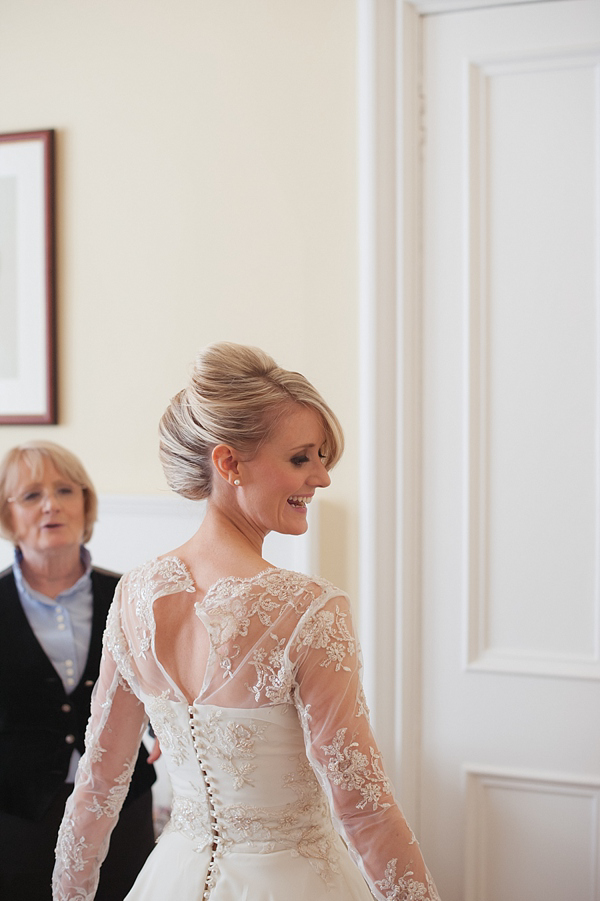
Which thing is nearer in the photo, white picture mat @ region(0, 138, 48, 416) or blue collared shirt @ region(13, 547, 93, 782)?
blue collared shirt @ region(13, 547, 93, 782)

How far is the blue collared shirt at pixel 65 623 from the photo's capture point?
73.2 inches

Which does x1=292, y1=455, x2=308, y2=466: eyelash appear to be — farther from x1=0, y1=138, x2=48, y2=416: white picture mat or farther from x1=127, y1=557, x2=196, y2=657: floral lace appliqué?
x1=0, y1=138, x2=48, y2=416: white picture mat

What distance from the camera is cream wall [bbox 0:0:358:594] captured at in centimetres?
211

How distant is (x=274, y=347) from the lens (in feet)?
7.07

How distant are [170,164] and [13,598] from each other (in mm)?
1199

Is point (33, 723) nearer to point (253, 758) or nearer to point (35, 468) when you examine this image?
point (35, 468)

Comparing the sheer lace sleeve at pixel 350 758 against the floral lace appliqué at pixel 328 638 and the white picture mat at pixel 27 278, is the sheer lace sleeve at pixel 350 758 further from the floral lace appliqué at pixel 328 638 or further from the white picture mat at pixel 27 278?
the white picture mat at pixel 27 278

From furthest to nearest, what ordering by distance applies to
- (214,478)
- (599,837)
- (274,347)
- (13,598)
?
(274,347)
(599,837)
(13,598)
(214,478)

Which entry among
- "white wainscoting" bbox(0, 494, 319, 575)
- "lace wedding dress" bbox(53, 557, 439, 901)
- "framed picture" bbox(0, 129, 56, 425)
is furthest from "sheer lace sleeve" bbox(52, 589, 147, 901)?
"framed picture" bbox(0, 129, 56, 425)

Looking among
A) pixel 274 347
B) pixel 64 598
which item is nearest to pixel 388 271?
pixel 274 347

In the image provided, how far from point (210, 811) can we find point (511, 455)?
1169 millimetres

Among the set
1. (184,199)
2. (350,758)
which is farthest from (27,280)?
(350,758)

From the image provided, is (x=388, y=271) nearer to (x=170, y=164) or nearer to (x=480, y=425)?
(x=480, y=425)

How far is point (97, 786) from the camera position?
139 centimetres
